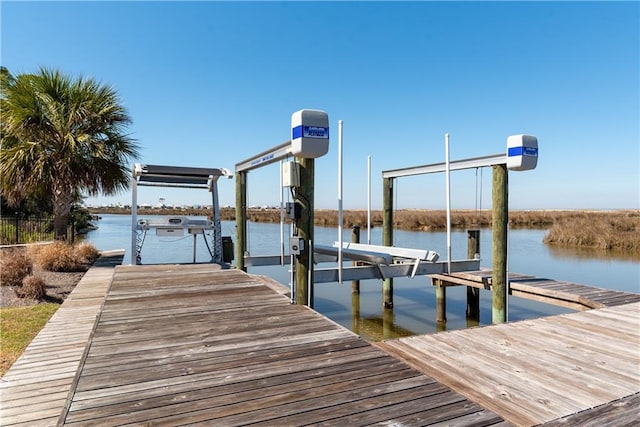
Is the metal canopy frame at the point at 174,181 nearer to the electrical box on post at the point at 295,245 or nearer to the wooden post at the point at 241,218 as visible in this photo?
the wooden post at the point at 241,218

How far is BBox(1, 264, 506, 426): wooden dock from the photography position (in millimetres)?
2205

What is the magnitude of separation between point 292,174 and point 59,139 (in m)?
9.48

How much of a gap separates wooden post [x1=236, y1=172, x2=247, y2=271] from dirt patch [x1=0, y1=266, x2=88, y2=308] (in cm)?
319

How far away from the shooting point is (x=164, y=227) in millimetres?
8617

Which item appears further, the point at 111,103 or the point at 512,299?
the point at 111,103

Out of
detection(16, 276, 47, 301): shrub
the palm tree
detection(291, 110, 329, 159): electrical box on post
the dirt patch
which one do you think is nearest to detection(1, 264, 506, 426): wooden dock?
detection(291, 110, 329, 159): electrical box on post

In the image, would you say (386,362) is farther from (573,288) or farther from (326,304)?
(326,304)

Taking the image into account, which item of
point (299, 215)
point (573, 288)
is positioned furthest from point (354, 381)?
point (573, 288)

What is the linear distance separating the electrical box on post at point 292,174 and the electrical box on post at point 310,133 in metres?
0.22

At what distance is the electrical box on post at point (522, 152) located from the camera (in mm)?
6199

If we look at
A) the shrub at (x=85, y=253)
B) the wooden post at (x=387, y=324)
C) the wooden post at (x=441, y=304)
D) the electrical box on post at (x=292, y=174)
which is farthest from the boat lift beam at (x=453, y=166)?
the shrub at (x=85, y=253)

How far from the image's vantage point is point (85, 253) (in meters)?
11.0

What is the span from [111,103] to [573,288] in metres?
13.0

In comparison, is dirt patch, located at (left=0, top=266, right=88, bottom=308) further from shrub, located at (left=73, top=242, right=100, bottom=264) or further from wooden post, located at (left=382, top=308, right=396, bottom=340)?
wooden post, located at (left=382, top=308, right=396, bottom=340)
